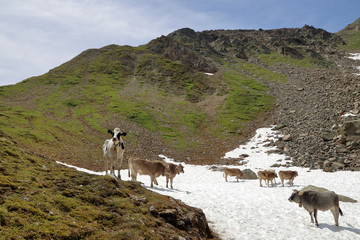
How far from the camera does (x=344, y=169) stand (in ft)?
99.2

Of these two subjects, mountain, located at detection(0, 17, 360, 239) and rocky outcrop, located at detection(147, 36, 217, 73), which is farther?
rocky outcrop, located at detection(147, 36, 217, 73)

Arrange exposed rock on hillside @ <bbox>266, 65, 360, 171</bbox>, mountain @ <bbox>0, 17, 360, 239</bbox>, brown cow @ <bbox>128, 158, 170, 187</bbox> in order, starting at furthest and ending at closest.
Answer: exposed rock on hillside @ <bbox>266, 65, 360, 171</bbox>
brown cow @ <bbox>128, 158, 170, 187</bbox>
mountain @ <bbox>0, 17, 360, 239</bbox>

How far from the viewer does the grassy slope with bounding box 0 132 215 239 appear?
6.73m

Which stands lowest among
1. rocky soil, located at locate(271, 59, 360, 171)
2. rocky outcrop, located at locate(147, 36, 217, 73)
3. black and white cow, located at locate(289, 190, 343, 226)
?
black and white cow, located at locate(289, 190, 343, 226)

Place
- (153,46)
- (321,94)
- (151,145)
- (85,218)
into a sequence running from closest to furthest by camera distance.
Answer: (85,218), (151,145), (321,94), (153,46)

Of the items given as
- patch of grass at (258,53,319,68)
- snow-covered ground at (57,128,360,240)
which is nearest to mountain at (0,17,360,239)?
patch of grass at (258,53,319,68)

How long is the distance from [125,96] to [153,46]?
55.1 m

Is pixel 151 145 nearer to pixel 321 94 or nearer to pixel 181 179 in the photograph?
pixel 181 179

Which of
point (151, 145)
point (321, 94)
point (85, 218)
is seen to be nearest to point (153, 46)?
point (321, 94)

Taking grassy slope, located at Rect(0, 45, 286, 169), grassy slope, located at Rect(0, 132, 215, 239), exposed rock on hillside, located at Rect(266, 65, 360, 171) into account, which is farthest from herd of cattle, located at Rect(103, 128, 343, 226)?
grassy slope, located at Rect(0, 45, 286, 169)

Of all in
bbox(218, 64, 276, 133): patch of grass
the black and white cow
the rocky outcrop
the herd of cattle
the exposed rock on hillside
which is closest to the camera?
the black and white cow

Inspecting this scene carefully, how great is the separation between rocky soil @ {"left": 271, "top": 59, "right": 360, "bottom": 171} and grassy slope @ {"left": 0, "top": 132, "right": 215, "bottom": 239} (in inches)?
1087

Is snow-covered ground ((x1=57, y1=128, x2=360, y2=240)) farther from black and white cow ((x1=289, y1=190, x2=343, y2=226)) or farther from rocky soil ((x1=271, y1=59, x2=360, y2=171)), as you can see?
rocky soil ((x1=271, y1=59, x2=360, y2=171))

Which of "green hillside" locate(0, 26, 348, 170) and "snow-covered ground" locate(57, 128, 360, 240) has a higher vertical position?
"green hillside" locate(0, 26, 348, 170)
